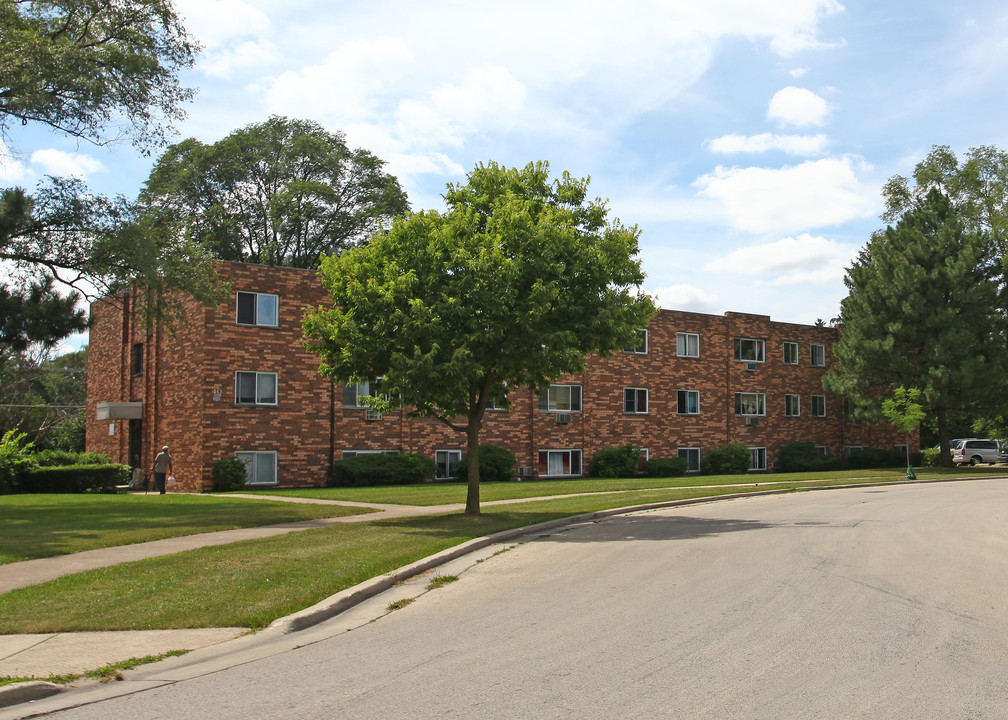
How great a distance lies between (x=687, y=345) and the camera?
45531 mm

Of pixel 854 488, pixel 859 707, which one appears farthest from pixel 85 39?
pixel 854 488

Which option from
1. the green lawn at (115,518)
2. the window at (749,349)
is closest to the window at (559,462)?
the window at (749,349)

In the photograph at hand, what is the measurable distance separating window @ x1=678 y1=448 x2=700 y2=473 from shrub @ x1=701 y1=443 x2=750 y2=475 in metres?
0.72

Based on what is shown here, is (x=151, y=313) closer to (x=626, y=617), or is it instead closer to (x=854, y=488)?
(x=626, y=617)

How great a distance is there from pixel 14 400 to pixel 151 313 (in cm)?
3973

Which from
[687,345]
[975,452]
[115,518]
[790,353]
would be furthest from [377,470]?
[975,452]

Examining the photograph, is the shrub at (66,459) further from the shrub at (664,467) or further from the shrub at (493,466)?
the shrub at (664,467)

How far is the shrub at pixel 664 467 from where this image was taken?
4128cm

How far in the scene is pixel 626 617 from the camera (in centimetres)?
858

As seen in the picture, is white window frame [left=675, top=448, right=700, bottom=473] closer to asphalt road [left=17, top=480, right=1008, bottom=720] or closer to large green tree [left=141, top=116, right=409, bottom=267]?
large green tree [left=141, top=116, right=409, bottom=267]

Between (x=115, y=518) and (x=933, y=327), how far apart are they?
39402 millimetres

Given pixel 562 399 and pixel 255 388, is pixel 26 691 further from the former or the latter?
pixel 562 399

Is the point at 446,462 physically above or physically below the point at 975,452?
above

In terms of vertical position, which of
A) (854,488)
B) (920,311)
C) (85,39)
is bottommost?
(854,488)
